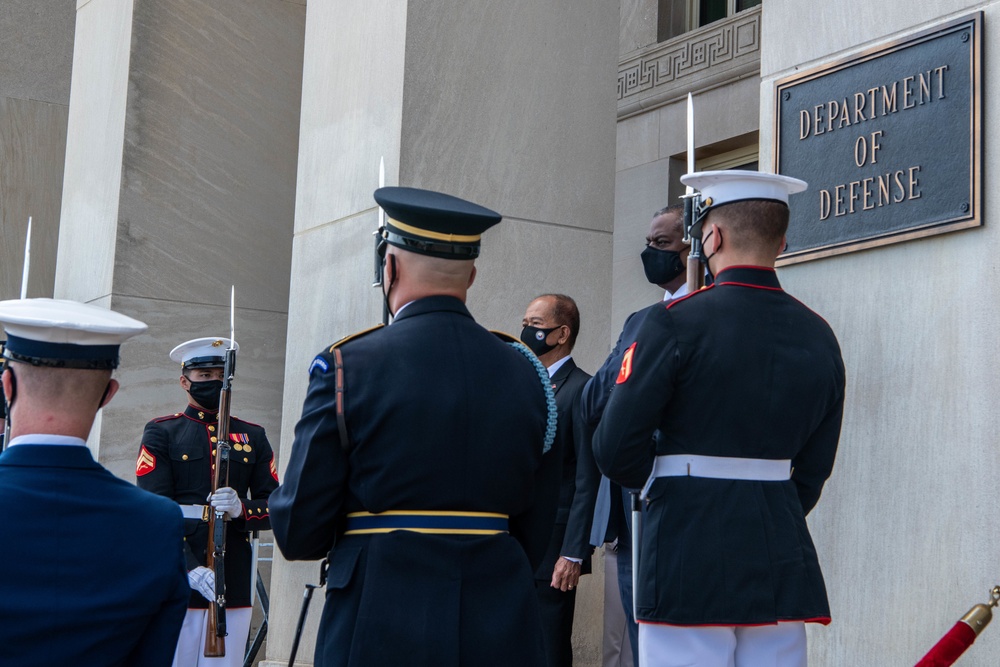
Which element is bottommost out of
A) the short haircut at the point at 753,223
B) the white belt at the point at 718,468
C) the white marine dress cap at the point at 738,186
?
the white belt at the point at 718,468

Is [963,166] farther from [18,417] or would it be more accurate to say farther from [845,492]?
[18,417]

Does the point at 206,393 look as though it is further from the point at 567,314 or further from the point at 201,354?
the point at 567,314

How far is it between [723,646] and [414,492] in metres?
1.11

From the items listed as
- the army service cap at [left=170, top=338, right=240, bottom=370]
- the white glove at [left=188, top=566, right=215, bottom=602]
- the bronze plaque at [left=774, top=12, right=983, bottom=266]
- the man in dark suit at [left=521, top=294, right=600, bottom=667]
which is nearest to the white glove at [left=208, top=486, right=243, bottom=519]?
the white glove at [left=188, top=566, right=215, bottom=602]

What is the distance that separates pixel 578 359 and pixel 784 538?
302 centimetres

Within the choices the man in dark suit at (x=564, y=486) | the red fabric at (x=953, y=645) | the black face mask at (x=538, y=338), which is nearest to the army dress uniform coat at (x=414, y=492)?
the red fabric at (x=953, y=645)

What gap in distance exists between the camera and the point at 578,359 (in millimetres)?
6773

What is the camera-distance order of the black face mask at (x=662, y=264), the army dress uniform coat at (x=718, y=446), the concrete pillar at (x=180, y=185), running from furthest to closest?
the concrete pillar at (x=180, y=185)
the black face mask at (x=662, y=264)
the army dress uniform coat at (x=718, y=446)

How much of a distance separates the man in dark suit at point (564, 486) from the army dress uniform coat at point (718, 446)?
173 centimetres

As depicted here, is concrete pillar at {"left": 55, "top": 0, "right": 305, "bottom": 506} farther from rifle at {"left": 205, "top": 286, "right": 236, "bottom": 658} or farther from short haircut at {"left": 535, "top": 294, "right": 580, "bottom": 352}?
short haircut at {"left": 535, "top": 294, "right": 580, "bottom": 352}

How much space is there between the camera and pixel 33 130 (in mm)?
13391

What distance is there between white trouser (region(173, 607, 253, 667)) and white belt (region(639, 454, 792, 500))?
3.64 meters

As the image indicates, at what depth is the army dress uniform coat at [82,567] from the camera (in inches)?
100

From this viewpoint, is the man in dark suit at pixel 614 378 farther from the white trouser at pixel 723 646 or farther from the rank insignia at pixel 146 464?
the rank insignia at pixel 146 464
